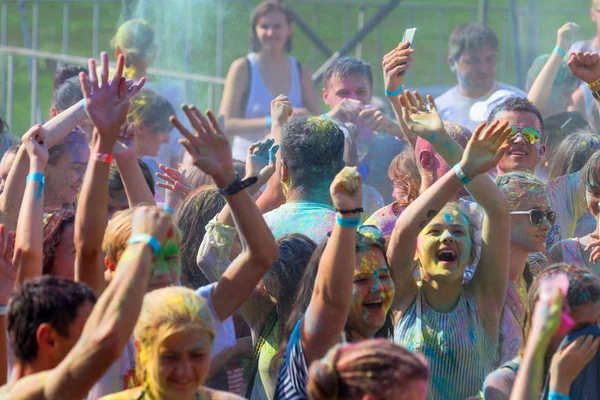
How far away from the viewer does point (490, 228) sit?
400 centimetres

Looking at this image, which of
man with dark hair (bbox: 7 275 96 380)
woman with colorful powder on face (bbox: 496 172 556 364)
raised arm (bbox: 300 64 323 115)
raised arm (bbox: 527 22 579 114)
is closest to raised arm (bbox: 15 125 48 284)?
man with dark hair (bbox: 7 275 96 380)

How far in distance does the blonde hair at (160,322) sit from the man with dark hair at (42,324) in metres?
0.17

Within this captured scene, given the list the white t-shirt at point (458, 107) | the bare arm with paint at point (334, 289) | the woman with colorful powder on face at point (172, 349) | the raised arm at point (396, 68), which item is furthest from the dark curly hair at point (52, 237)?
the white t-shirt at point (458, 107)

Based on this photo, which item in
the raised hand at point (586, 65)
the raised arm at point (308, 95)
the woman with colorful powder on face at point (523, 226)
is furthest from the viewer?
the raised arm at point (308, 95)

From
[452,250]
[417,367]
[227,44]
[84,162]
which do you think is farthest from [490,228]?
[227,44]

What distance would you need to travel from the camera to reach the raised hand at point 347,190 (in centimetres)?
331

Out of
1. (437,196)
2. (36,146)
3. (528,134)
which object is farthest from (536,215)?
(36,146)

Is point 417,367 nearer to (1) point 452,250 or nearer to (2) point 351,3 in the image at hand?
(1) point 452,250

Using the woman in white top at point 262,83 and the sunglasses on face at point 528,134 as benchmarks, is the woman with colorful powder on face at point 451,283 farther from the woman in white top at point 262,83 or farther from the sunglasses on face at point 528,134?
the woman in white top at point 262,83

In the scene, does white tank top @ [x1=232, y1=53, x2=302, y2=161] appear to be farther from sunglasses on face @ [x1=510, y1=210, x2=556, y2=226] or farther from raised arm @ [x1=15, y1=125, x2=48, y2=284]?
raised arm @ [x1=15, y1=125, x2=48, y2=284]

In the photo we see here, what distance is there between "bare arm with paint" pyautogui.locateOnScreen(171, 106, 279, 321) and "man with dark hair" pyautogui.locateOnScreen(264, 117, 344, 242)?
3.01 feet

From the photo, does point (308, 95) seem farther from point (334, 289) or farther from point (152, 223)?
point (152, 223)

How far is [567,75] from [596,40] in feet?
1.81

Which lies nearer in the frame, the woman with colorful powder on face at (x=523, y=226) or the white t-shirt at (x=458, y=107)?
the woman with colorful powder on face at (x=523, y=226)
